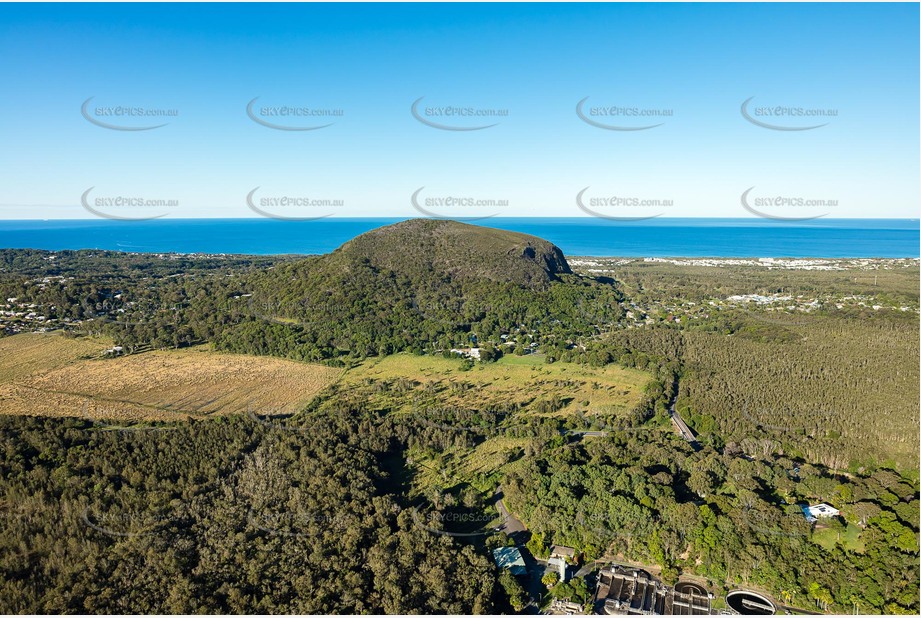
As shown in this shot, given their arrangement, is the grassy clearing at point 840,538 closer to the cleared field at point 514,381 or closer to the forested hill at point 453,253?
the cleared field at point 514,381

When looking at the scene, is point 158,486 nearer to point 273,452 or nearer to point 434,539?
point 273,452

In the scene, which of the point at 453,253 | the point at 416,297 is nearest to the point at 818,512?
the point at 416,297

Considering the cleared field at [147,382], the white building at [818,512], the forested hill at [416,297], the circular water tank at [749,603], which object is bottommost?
the circular water tank at [749,603]

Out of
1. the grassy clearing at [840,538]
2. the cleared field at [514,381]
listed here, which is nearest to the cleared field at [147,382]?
the cleared field at [514,381]

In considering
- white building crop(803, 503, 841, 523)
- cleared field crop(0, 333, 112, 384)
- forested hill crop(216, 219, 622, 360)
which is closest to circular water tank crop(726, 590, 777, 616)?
white building crop(803, 503, 841, 523)

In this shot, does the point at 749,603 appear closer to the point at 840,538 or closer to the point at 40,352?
the point at 840,538

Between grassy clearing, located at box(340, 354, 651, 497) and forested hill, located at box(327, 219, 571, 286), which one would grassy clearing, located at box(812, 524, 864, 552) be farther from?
forested hill, located at box(327, 219, 571, 286)
